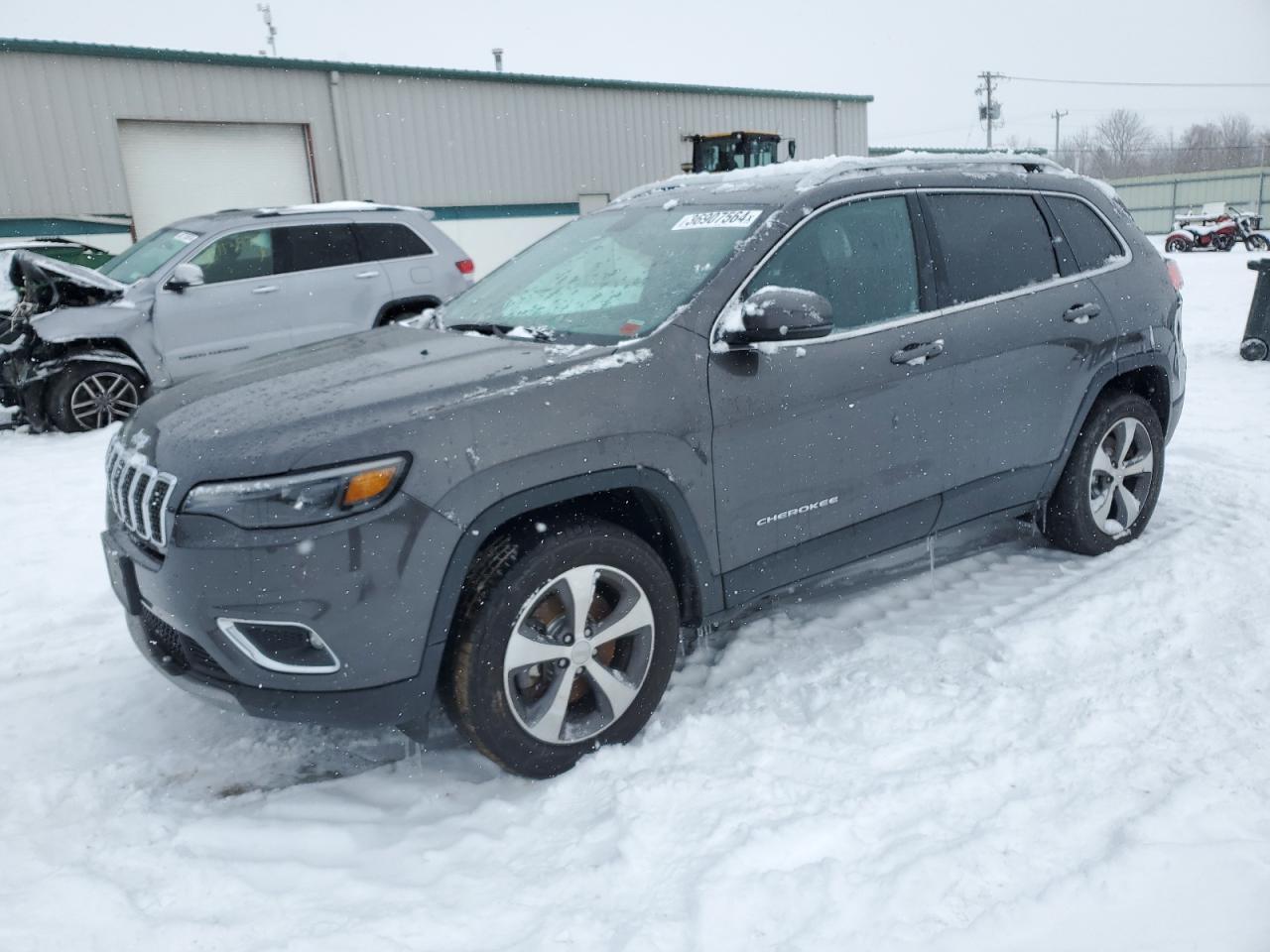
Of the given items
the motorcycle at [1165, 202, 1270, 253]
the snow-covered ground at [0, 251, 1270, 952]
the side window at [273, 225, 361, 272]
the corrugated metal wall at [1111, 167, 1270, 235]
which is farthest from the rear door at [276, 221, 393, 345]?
the corrugated metal wall at [1111, 167, 1270, 235]

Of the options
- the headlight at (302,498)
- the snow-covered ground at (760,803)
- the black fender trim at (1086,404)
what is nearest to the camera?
the snow-covered ground at (760,803)

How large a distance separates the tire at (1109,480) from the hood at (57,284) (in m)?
7.38

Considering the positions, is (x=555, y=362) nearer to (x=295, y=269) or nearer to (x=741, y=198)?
(x=741, y=198)

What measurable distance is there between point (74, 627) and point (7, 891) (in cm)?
188

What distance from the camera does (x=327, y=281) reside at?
28.7ft

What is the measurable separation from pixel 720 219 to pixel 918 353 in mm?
871

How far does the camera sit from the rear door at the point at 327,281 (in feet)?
28.2

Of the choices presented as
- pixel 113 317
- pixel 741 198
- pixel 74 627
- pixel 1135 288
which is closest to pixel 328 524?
pixel 741 198

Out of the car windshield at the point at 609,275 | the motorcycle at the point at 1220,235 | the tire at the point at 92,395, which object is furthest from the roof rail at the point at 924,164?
the motorcycle at the point at 1220,235

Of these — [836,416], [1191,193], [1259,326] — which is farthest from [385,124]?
[1191,193]

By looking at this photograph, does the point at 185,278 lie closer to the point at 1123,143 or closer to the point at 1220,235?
the point at 1220,235

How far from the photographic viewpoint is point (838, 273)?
3.47 m

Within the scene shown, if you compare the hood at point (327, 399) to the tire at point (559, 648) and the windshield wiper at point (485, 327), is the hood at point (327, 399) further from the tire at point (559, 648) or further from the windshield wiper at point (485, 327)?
the tire at point (559, 648)

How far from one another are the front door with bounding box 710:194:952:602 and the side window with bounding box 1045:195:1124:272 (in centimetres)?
104
